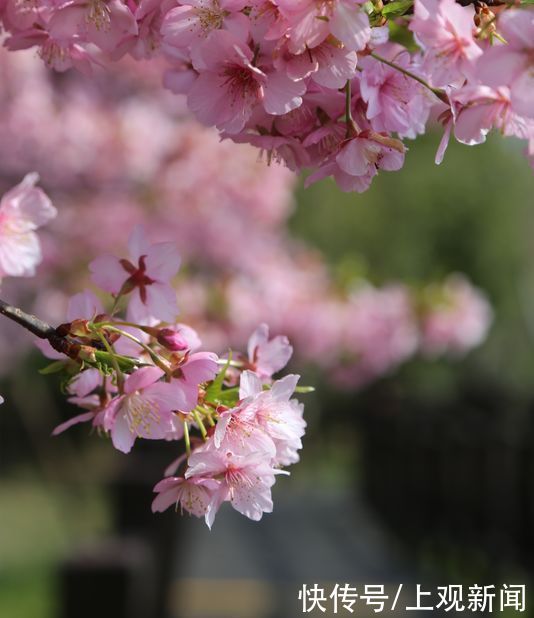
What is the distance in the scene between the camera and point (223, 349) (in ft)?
20.4

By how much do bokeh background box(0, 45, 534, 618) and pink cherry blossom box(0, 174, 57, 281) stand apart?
173 cm

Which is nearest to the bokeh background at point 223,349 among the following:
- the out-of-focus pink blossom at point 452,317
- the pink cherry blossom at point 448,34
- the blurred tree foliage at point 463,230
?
the out-of-focus pink blossom at point 452,317

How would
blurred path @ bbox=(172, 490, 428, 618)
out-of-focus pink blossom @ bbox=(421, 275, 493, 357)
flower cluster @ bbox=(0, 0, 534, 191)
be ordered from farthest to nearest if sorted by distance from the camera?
1. blurred path @ bbox=(172, 490, 428, 618)
2. out-of-focus pink blossom @ bbox=(421, 275, 493, 357)
3. flower cluster @ bbox=(0, 0, 534, 191)

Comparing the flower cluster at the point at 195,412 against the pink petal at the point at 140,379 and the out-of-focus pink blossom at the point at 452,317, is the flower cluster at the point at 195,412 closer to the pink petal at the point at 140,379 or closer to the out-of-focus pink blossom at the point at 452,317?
the pink petal at the point at 140,379

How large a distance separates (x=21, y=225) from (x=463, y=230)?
1039 inches

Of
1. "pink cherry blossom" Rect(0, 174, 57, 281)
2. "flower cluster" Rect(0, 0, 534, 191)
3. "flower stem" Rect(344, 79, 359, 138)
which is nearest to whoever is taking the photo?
"flower cluster" Rect(0, 0, 534, 191)

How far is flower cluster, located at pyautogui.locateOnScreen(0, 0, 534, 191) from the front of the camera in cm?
140

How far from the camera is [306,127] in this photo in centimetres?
171

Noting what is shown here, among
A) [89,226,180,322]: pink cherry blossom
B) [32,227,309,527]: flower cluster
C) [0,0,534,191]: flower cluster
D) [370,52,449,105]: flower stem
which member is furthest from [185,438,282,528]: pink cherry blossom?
[370,52,449,105]: flower stem

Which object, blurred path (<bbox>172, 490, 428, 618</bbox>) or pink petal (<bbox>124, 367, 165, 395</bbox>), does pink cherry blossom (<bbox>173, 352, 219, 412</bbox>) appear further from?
blurred path (<bbox>172, 490, 428, 618</bbox>)

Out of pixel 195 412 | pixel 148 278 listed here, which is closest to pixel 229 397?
pixel 195 412

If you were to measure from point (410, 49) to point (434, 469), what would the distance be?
868cm

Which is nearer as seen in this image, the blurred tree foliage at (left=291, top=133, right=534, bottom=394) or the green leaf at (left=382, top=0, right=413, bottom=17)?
the green leaf at (left=382, top=0, right=413, bottom=17)

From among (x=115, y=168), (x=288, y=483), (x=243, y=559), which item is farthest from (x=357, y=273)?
(x=288, y=483)
